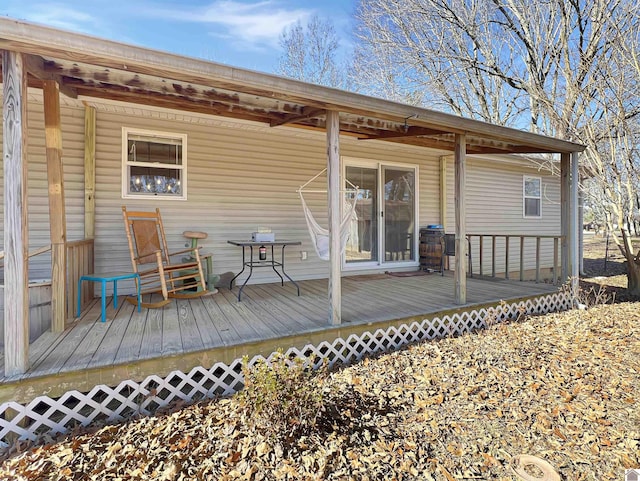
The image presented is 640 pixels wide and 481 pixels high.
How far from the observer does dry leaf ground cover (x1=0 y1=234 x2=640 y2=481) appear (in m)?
1.90

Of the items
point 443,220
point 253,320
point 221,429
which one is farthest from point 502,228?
point 221,429

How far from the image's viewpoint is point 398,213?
257 inches

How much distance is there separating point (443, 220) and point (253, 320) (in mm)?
4888

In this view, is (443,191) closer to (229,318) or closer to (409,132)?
(409,132)

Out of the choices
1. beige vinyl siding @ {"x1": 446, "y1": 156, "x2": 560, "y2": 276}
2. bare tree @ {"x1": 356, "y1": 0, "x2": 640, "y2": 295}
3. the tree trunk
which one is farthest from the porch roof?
the tree trunk

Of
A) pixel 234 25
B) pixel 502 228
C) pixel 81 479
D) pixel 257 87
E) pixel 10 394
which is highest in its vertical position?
pixel 234 25

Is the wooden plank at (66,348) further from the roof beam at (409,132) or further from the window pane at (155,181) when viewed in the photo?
the roof beam at (409,132)

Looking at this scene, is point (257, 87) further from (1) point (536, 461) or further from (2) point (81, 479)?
(1) point (536, 461)

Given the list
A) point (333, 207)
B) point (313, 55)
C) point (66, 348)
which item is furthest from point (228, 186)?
point (313, 55)

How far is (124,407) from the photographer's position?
7.91ft

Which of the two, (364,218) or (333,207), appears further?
(364,218)

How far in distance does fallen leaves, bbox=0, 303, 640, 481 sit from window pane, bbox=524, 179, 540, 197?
615 centimetres

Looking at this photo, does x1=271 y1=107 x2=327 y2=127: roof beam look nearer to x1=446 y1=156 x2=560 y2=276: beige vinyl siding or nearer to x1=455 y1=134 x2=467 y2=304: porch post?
x1=455 y1=134 x2=467 y2=304: porch post

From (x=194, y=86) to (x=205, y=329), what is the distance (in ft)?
7.02
